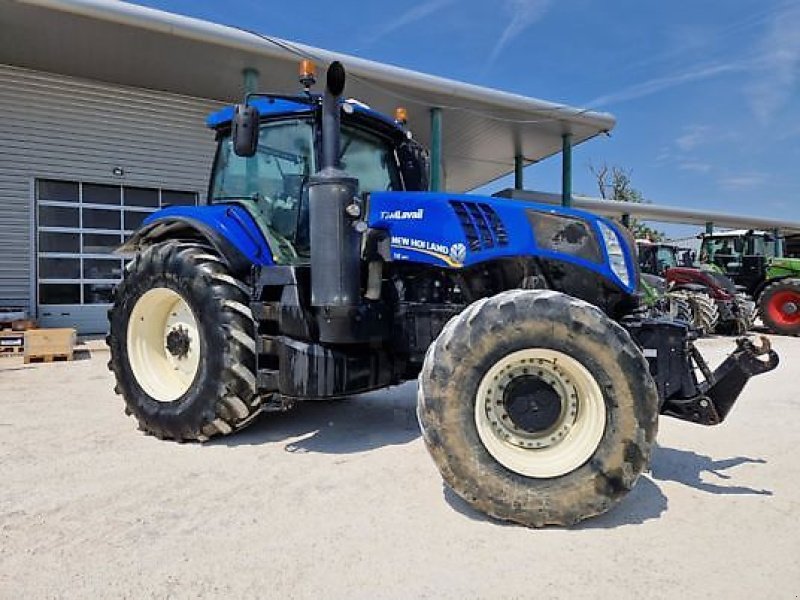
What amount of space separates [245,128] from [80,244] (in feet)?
29.9

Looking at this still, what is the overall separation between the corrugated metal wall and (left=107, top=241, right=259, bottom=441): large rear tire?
7493 mm

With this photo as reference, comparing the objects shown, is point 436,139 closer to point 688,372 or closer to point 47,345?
point 47,345

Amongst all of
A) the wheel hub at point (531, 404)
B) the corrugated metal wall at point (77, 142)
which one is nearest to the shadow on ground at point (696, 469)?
the wheel hub at point (531, 404)

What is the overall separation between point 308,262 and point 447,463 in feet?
6.51

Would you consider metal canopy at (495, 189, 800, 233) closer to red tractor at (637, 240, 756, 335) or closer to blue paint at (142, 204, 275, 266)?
red tractor at (637, 240, 756, 335)

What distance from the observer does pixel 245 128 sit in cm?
381

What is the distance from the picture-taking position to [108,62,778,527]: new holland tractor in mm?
2852

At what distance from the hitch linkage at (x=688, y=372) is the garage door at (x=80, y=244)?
9.48 metres

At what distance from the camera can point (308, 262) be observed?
4312mm

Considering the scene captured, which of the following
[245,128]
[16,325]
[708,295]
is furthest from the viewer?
[708,295]

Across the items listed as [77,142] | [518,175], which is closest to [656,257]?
[518,175]

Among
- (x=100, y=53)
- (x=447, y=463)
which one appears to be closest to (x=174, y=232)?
(x=447, y=463)

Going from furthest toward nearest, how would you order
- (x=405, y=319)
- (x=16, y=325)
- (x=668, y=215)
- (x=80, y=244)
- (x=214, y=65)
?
(x=668, y=215) < (x=80, y=244) < (x=214, y=65) < (x=16, y=325) < (x=405, y=319)

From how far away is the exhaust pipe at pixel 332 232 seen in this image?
3707 millimetres
